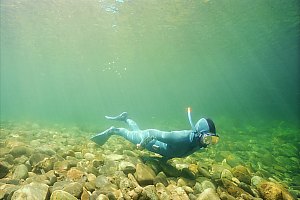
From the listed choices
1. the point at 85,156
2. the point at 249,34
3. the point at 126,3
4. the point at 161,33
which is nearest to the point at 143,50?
the point at 161,33

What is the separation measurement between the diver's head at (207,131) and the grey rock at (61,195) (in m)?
3.11

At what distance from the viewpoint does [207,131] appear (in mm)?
6184

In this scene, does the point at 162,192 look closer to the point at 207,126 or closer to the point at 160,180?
the point at 160,180

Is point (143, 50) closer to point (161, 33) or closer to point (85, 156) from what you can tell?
point (161, 33)

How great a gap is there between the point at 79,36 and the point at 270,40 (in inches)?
1088

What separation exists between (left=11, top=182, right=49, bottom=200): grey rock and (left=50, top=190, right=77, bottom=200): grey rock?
175mm

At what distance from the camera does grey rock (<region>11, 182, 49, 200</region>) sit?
4301 mm

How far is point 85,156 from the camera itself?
747 cm

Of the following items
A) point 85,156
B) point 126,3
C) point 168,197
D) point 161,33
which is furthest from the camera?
point 161,33

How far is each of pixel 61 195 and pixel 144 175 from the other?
6.63 feet

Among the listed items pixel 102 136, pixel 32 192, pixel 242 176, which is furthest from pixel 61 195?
pixel 102 136

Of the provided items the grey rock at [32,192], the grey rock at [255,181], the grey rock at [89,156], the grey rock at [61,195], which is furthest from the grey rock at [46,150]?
the grey rock at [255,181]

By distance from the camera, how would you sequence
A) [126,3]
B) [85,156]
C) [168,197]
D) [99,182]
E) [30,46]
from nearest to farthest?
[168,197] < [99,182] < [85,156] < [126,3] < [30,46]

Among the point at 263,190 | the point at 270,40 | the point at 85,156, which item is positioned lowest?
the point at 263,190
